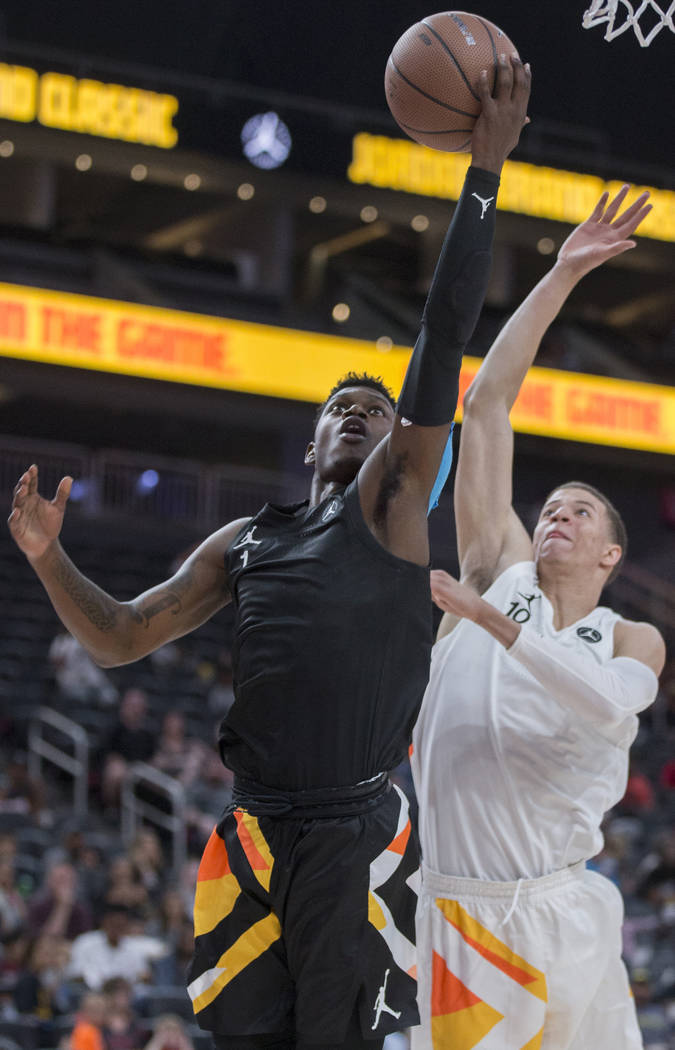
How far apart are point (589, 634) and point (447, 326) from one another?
1.53 meters

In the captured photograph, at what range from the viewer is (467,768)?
388cm

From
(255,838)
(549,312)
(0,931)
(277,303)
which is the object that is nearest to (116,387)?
(277,303)

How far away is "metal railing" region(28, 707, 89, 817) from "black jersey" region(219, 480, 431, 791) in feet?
28.4

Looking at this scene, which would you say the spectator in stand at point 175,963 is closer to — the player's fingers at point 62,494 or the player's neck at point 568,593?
the player's neck at point 568,593

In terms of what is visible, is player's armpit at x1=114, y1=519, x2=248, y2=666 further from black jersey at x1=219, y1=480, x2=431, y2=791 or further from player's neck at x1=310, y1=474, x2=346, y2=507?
black jersey at x1=219, y1=480, x2=431, y2=791

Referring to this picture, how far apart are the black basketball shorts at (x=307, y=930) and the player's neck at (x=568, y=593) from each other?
1348 mm

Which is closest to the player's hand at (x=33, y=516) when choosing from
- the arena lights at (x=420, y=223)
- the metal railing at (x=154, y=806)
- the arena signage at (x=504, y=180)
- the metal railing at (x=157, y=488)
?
the metal railing at (x=154, y=806)

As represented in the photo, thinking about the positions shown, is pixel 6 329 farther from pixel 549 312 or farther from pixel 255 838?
pixel 255 838

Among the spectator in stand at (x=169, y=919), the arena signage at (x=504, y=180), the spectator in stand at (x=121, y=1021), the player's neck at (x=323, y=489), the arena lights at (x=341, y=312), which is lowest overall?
the spectator in stand at (x=121, y=1021)

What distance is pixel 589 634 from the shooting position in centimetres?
408

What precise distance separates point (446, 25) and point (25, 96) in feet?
54.6

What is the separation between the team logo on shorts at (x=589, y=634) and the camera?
4.06m

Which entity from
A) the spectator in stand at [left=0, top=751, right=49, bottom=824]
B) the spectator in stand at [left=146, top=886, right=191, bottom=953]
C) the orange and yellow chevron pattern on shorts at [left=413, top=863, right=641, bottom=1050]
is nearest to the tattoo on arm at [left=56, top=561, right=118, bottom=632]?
the orange and yellow chevron pattern on shorts at [left=413, top=863, right=641, bottom=1050]

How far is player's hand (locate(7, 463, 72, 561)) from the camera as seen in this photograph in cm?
316
